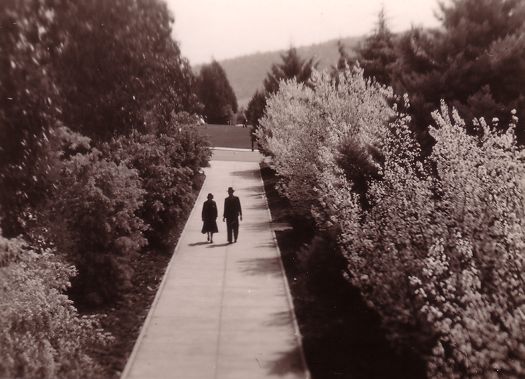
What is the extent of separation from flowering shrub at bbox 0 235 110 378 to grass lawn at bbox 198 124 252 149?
42.9m

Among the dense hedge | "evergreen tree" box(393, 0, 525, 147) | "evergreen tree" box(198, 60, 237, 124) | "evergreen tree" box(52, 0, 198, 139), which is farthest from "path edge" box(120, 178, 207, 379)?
"evergreen tree" box(198, 60, 237, 124)

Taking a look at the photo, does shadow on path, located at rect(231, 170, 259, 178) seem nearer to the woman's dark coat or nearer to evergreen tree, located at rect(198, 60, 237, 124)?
the woman's dark coat

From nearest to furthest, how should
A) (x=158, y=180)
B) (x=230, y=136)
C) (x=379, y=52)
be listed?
(x=158, y=180) < (x=379, y=52) < (x=230, y=136)

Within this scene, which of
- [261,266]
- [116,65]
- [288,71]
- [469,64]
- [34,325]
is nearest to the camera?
[116,65]

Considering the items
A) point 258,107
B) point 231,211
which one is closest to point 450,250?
point 231,211

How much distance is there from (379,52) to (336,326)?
25.6 m

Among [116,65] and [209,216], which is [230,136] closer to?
[209,216]

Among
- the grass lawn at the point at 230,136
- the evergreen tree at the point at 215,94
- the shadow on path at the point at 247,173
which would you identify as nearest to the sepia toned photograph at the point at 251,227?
the shadow on path at the point at 247,173

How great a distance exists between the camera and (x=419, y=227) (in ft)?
27.1

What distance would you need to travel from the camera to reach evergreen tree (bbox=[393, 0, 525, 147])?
44.5ft

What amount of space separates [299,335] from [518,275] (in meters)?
4.61

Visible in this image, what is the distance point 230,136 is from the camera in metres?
53.5

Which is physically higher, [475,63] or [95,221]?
[475,63]

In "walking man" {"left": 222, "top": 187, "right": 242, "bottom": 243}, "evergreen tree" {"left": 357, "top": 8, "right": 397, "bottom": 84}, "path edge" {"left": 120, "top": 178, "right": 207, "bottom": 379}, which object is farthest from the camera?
"evergreen tree" {"left": 357, "top": 8, "right": 397, "bottom": 84}
